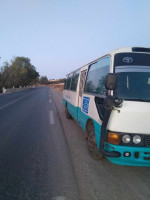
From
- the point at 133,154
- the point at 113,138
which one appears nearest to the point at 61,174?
the point at 113,138

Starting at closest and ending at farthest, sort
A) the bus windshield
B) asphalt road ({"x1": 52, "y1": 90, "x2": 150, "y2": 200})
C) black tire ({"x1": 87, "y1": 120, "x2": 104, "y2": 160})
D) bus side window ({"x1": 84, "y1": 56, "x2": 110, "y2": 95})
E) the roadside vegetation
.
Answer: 1. asphalt road ({"x1": 52, "y1": 90, "x2": 150, "y2": 200})
2. the bus windshield
3. bus side window ({"x1": 84, "y1": 56, "x2": 110, "y2": 95})
4. black tire ({"x1": 87, "y1": 120, "x2": 104, "y2": 160})
5. the roadside vegetation

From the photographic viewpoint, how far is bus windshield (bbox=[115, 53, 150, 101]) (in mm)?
3199

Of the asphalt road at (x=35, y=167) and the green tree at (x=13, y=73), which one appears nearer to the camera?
the asphalt road at (x=35, y=167)

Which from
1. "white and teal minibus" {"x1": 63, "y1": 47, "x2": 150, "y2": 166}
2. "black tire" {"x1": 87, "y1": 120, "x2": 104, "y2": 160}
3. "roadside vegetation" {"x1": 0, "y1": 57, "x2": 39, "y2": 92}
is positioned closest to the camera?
"white and teal minibus" {"x1": 63, "y1": 47, "x2": 150, "y2": 166}

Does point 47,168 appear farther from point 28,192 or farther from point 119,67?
point 119,67

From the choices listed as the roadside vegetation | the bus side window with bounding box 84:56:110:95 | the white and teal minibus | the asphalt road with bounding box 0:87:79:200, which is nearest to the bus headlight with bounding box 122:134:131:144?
the white and teal minibus

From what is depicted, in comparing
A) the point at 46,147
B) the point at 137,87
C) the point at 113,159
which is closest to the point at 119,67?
the point at 137,87

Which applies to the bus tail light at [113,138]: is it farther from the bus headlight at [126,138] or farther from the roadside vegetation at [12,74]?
the roadside vegetation at [12,74]

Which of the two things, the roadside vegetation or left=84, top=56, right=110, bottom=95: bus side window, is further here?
the roadside vegetation

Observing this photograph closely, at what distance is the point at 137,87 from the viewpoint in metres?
3.25

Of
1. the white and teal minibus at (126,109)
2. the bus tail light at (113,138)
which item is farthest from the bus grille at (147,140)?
the bus tail light at (113,138)

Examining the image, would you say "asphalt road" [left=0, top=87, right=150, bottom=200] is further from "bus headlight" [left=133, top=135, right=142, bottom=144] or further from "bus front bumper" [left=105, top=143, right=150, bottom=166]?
"bus headlight" [left=133, top=135, right=142, bottom=144]

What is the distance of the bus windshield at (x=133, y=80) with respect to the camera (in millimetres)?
3199

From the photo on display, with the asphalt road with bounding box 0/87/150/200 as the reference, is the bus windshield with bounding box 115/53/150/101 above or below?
above
